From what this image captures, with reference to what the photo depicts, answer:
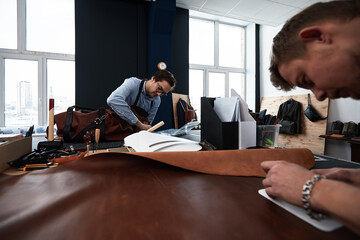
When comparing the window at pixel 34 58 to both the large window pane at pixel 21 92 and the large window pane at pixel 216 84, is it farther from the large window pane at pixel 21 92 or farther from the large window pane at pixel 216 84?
the large window pane at pixel 216 84

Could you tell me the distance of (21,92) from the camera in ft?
11.2

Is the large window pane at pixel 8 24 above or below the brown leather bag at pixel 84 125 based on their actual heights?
above

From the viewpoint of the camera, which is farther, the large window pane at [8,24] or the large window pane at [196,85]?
the large window pane at [196,85]

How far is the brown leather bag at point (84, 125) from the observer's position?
115 cm

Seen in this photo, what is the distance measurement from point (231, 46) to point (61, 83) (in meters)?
4.47

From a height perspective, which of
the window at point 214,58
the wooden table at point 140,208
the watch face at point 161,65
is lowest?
the wooden table at point 140,208

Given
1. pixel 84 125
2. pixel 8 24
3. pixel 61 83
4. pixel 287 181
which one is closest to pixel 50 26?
pixel 8 24

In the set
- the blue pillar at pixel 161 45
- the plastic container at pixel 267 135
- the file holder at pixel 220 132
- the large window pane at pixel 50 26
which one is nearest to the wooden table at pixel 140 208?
the file holder at pixel 220 132

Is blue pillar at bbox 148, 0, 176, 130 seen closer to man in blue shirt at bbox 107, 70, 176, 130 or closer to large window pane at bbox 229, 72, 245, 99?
man in blue shirt at bbox 107, 70, 176, 130

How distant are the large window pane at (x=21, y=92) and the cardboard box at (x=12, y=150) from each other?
353 centimetres

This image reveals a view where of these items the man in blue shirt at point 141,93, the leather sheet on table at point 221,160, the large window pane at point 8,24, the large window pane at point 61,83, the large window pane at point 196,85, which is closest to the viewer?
the leather sheet on table at point 221,160

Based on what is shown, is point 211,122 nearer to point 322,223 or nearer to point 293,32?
point 293,32

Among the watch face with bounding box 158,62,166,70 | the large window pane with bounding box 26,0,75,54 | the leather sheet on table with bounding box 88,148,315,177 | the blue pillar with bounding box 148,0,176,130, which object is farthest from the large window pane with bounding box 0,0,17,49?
the leather sheet on table with bounding box 88,148,315,177

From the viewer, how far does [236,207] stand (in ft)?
1.11
